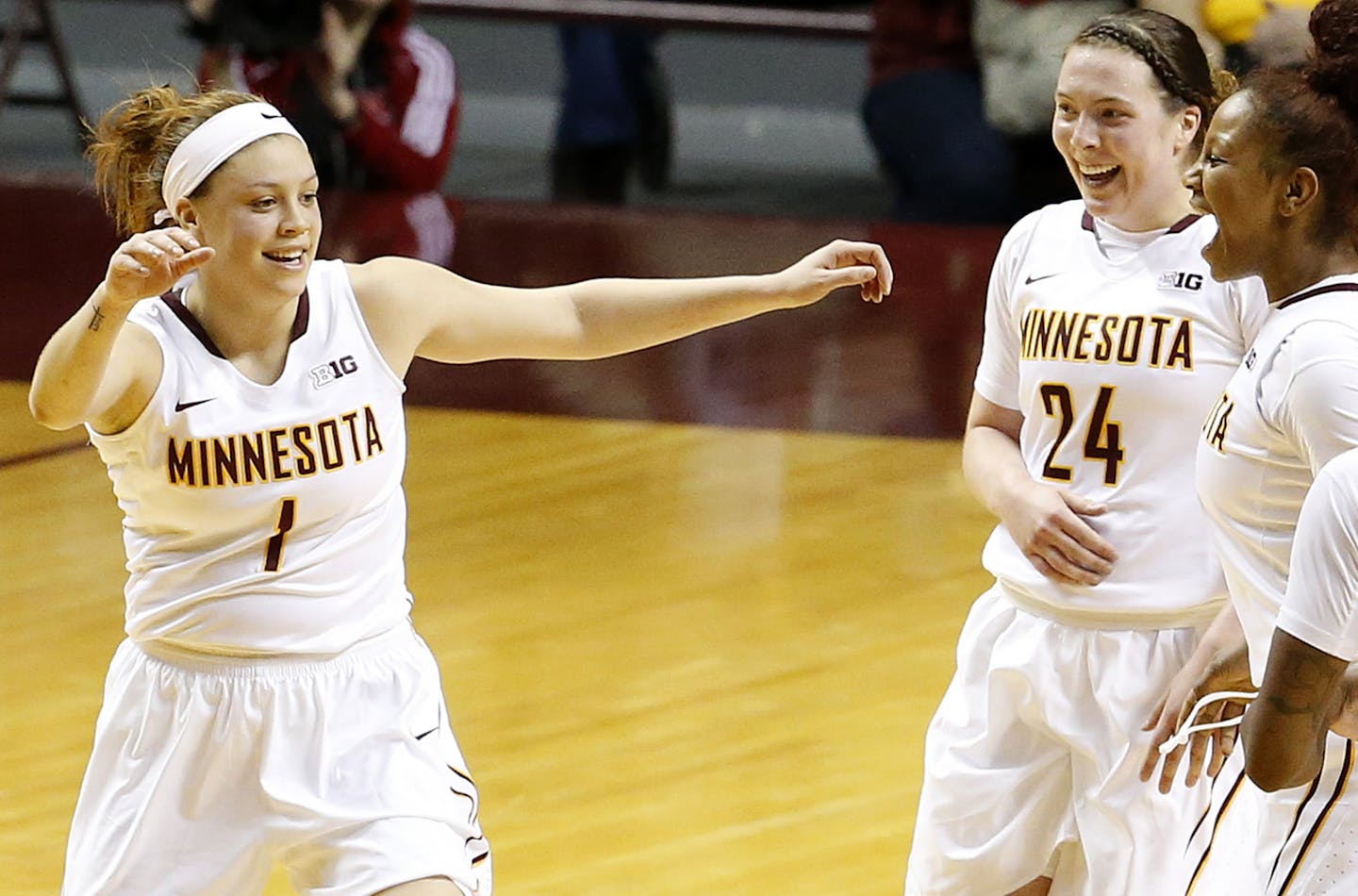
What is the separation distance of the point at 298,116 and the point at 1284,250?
801cm

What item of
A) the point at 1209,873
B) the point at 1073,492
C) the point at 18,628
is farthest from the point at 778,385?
the point at 1209,873

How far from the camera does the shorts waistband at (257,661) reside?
3303 millimetres

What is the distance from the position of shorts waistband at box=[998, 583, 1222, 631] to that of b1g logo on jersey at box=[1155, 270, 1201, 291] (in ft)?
1.52

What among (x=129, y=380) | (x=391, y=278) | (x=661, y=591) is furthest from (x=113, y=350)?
(x=661, y=591)

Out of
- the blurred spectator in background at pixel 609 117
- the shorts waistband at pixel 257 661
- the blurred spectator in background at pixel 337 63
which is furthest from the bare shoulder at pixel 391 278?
Result: the blurred spectator in background at pixel 609 117

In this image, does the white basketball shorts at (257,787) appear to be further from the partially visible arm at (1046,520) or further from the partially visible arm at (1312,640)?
the partially visible arm at (1312,640)

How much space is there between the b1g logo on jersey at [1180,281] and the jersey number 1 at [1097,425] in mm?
172

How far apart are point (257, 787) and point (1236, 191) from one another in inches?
61.2

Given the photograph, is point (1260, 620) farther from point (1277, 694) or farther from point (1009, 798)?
point (1009, 798)

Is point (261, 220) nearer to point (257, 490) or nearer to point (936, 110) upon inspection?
point (257, 490)

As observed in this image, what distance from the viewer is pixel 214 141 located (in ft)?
10.8

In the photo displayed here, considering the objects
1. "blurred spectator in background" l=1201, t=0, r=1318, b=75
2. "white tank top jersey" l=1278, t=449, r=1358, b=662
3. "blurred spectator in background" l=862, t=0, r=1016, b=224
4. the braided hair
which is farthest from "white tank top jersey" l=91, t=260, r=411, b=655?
"blurred spectator in background" l=862, t=0, r=1016, b=224

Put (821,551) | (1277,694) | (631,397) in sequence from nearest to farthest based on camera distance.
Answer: (1277,694)
(821,551)
(631,397)

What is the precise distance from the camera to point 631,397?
26.6 ft
